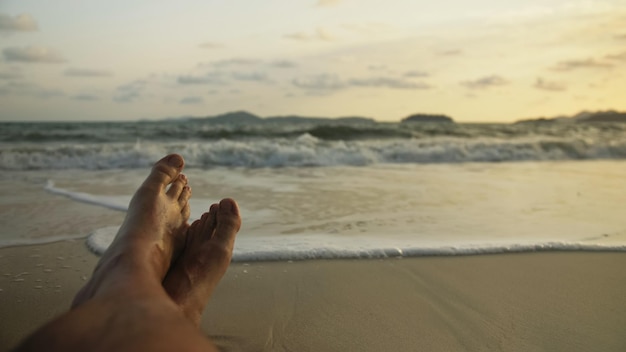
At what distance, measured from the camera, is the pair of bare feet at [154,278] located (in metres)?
0.86

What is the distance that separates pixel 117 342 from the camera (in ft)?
2.77

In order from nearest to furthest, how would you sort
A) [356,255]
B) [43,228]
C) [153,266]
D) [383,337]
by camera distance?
[153,266] → [383,337] → [356,255] → [43,228]

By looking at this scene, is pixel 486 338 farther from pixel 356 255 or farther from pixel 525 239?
pixel 525 239

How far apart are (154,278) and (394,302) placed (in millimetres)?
1130

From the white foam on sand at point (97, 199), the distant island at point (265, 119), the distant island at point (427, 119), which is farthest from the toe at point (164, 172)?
the distant island at point (427, 119)

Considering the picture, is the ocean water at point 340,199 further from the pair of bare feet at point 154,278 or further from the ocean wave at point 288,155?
the pair of bare feet at point 154,278

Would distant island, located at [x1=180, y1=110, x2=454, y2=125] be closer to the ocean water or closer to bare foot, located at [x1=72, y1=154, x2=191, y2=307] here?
the ocean water

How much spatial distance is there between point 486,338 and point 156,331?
1330 mm

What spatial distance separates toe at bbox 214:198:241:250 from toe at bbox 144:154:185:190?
315mm

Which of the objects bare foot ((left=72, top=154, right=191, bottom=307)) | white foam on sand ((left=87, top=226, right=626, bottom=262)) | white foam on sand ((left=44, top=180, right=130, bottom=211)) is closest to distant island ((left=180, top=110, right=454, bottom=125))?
white foam on sand ((left=44, top=180, right=130, bottom=211))

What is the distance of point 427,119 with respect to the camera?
2864 cm

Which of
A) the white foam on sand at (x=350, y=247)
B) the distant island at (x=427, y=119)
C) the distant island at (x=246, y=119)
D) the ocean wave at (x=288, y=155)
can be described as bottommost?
the white foam on sand at (x=350, y=247)

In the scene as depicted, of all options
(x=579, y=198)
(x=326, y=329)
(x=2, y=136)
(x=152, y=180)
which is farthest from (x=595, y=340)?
(x=2, y=136)

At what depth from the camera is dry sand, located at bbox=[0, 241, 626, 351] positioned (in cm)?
181
